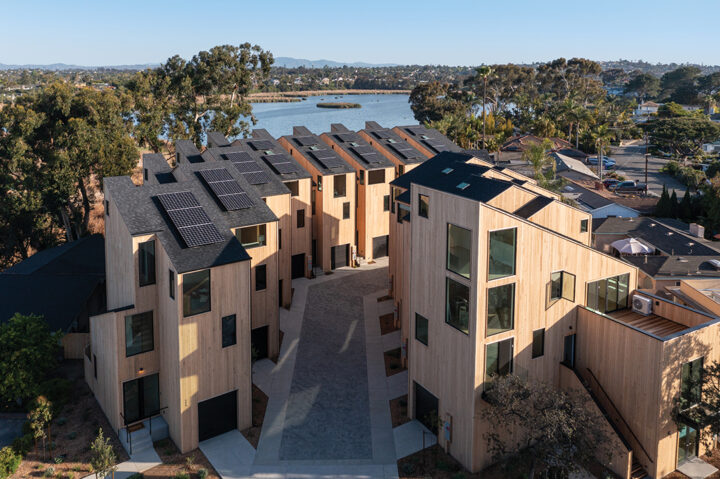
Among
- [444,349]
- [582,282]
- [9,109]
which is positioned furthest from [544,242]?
[9,109]

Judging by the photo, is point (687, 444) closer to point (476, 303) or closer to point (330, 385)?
point (476, 303)

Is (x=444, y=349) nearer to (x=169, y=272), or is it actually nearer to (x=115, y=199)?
(x=169, y=272)

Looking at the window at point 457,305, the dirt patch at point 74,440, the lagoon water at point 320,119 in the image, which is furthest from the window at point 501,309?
the lagoon water at point 320,119

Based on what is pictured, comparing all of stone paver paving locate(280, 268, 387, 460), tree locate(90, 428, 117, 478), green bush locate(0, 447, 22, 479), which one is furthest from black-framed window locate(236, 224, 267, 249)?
green bush locate(0, 447, 22, 479)

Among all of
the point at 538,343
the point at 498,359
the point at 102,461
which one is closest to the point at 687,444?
the point at 538,343

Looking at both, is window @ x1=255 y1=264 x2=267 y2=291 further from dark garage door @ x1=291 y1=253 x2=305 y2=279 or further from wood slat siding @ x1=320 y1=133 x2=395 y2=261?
wood slat siding @ x1=320 y1=133 x2=395 y2=261

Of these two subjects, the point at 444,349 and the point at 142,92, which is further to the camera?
the point at 142,92
